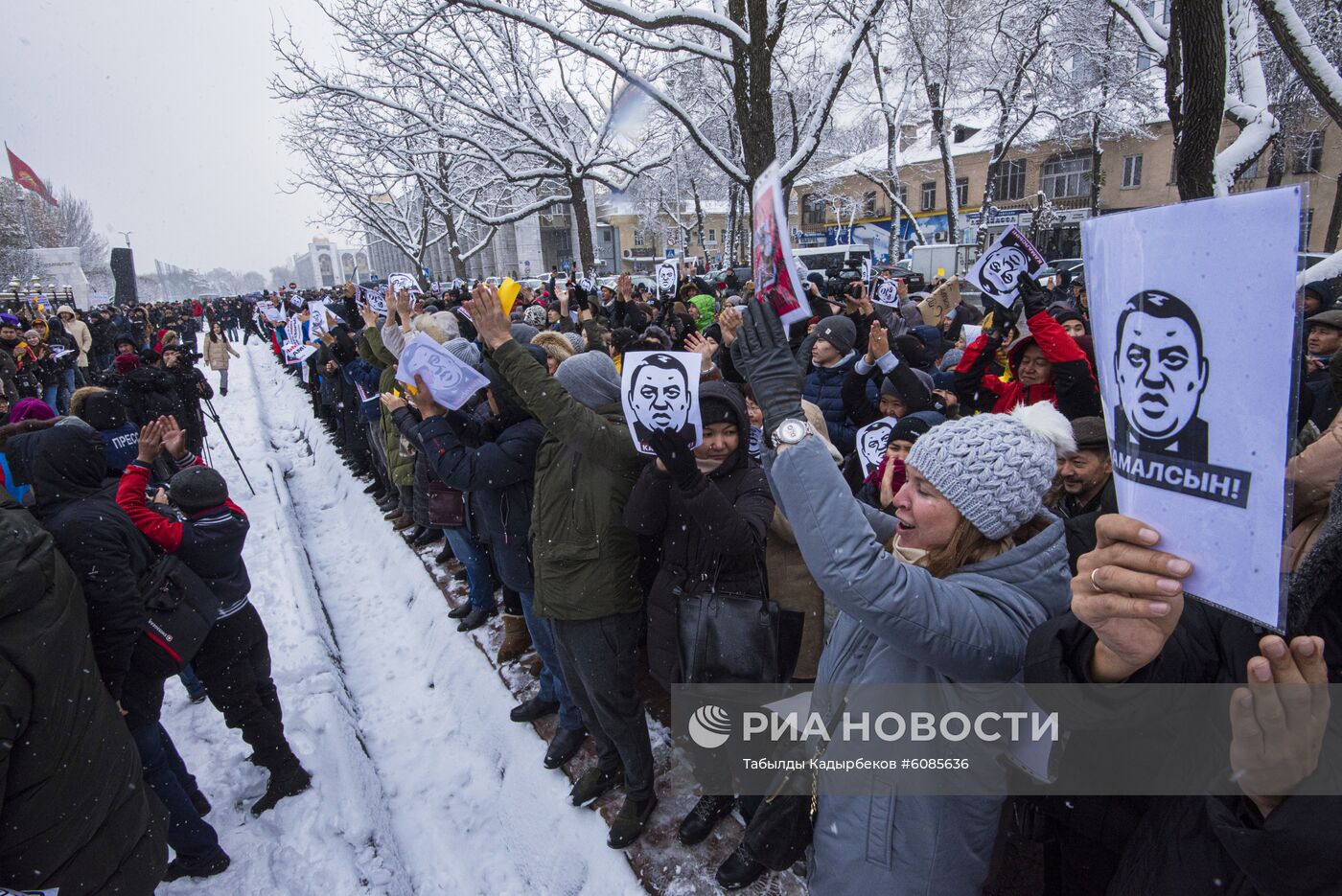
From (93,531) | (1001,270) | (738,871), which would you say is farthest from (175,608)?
(1001,270)

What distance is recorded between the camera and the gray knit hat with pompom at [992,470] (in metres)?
1.45

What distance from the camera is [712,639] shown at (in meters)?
2.49

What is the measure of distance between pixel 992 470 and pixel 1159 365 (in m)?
0.56

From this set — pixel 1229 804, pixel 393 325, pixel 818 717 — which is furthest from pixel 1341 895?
pixel 393 325

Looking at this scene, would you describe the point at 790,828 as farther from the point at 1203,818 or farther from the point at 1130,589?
the point at 1130,589

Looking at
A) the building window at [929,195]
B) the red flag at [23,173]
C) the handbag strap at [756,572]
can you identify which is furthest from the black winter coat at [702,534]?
the red flag at [23,173]

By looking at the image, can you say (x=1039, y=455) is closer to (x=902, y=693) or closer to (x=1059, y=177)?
(x=902, y=693)

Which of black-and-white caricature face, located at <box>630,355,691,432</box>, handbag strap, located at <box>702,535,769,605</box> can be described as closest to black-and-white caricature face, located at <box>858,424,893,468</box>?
handbag strap, located at <box>702,535,769,605</box>

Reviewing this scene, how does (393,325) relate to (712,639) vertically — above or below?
above

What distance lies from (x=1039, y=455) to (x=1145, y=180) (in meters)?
42.4

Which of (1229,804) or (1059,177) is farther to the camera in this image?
(1059,177)

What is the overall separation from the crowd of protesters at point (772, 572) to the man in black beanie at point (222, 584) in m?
0.02

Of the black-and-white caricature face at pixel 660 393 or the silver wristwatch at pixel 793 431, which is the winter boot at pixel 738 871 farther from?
the silver wristwatch at pixel 793 431

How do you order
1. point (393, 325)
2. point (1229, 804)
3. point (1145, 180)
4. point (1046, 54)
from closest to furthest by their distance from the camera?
1. point (1229, 804)
2. point (393, 325)
3. point (1046, 54)
4. point (1145, 180)
